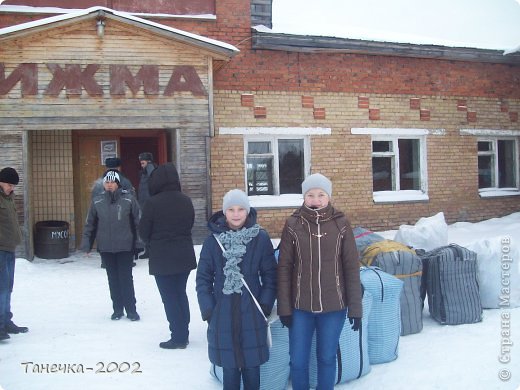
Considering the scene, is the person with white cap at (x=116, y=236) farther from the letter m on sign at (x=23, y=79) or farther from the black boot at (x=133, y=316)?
the letter m on sign at (x=23, y=79)

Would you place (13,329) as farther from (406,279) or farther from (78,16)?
(78,16)

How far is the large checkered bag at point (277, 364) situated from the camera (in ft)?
12.3

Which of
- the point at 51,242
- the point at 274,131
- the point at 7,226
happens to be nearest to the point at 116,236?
the point at 7,226

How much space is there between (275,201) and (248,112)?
1.85 metres

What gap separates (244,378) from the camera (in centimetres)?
349

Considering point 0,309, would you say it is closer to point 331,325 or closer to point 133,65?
point 331,325

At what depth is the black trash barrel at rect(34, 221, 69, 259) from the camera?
8906 millimetres

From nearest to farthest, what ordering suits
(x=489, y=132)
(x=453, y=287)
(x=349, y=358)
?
(x=349, y=358), (x=453, y=287), (x=489, y=132)

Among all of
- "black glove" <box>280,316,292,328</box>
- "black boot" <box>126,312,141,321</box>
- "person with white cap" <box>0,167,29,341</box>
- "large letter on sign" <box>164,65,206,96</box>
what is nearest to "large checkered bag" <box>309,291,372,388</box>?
"black glove" <box>280,316,292,328</box>

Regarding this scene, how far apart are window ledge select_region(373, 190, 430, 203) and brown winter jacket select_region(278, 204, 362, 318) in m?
7.84

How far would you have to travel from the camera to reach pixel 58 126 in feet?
27.7

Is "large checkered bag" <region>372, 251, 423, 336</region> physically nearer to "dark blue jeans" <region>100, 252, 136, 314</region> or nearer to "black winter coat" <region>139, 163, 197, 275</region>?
"black winter coat" <region>139, 163, 197, 275</region>

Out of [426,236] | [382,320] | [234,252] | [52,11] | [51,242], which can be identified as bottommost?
[382,320]

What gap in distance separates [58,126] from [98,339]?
4609mm
